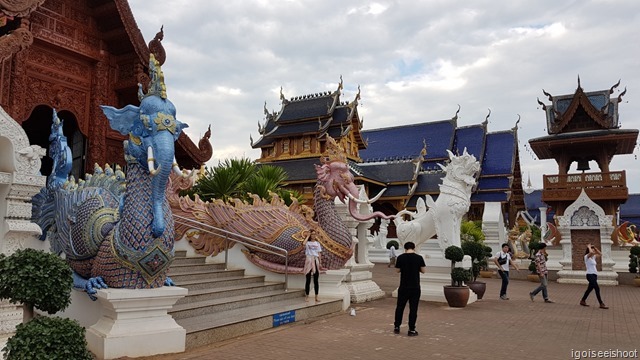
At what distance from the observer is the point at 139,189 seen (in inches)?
206

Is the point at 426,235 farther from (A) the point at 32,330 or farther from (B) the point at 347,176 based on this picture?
(A) the point at 32,330

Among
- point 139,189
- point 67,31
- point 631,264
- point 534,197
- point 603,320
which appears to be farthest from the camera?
point 534,197

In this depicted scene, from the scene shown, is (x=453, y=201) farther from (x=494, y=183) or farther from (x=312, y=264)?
(x=494, y=183)

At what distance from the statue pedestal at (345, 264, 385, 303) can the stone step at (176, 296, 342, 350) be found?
145 centimetres

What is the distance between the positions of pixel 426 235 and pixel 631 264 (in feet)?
36.0

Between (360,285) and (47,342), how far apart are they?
25.6 ft

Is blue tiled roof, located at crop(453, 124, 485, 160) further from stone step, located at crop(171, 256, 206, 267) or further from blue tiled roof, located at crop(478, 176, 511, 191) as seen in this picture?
stone step, located at crop(171, 256, 206, 267)

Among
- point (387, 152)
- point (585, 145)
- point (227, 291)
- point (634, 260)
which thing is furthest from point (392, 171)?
point (227, 291)

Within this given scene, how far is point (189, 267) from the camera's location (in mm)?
8852

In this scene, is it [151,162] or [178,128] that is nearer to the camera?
[151,162]

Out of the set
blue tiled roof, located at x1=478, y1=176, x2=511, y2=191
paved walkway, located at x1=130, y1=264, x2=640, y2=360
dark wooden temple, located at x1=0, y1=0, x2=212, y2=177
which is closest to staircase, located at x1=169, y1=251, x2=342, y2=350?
paved walkway, located at x1=130, y1=264, x2=640, y2=360

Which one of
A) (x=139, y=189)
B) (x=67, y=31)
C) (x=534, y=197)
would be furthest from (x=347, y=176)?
(x=534, y=197)

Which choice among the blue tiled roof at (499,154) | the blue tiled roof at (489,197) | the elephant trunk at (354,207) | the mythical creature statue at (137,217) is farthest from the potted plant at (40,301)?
the blue tiled roof at (499,154)

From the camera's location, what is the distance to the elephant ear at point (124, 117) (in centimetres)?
529
